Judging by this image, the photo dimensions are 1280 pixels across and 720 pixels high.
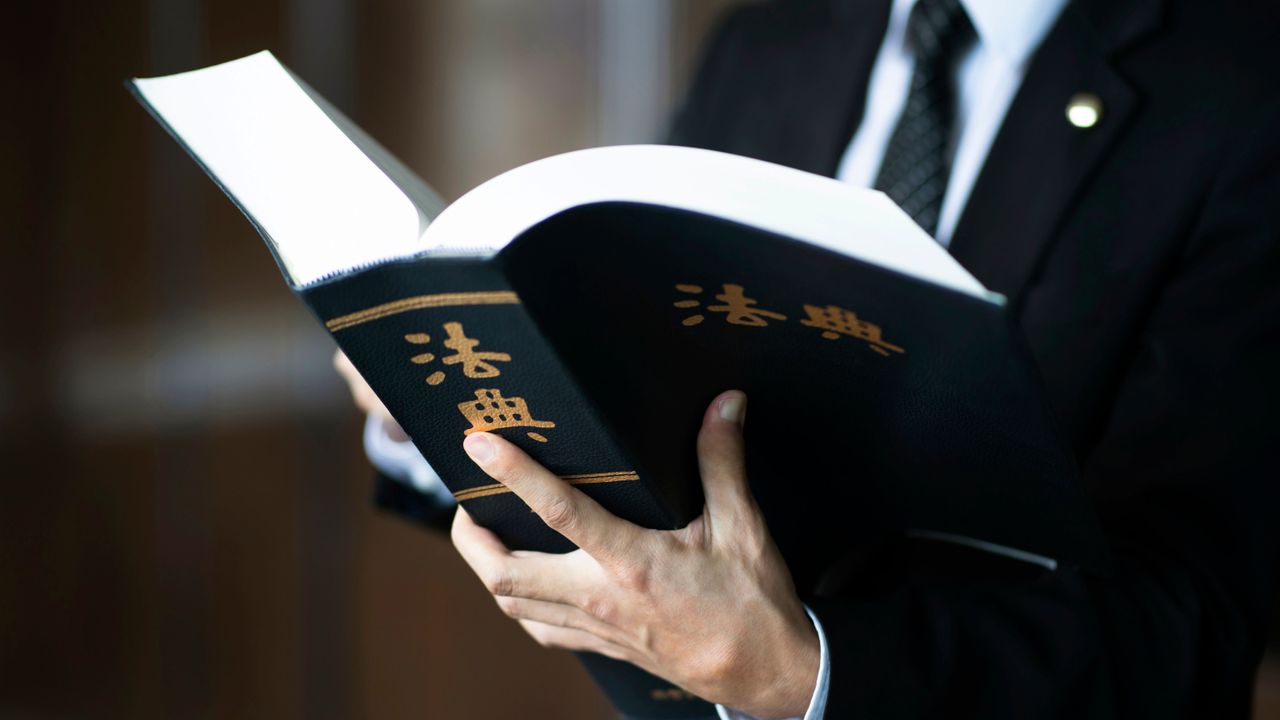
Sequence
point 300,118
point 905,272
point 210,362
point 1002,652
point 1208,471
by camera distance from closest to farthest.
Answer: point 905,272 → point 300,118 → point 1002,652 → point 1208,471 → point 210,362

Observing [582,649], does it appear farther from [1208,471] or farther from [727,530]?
[1208,471]

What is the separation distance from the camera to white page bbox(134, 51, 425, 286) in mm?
642

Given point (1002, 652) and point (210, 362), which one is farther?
point (210, 362)

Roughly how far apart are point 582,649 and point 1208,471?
1.74ft

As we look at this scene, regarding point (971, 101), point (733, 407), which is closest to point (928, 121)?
point (971, 101)

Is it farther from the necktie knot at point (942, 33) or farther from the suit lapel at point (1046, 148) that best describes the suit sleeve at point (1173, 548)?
the necktie knot at point (942, 33)

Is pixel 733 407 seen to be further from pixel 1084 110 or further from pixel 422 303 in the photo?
pixel 1084 110

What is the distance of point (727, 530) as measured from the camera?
2.31 feet

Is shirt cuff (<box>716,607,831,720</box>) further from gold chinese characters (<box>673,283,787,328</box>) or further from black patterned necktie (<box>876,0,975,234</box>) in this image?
black patterned necktie (<box>876,0,975,234</box>)

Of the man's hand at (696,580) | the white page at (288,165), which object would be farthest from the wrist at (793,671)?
the white page at (288,165)

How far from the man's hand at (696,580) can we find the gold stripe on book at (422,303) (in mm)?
105

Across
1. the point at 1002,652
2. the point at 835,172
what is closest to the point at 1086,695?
the point at 1002,652

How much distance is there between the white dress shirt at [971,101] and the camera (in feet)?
3.43

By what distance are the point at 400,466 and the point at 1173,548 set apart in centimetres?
71
